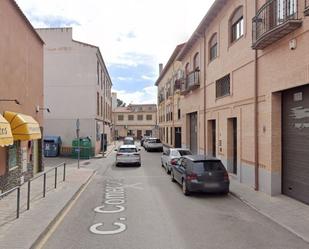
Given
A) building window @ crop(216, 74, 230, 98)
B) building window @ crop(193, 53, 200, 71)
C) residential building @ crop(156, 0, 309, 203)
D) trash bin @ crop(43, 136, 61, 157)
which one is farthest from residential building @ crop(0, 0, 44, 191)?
trash bin @ crop(43, 136, 61, 157)

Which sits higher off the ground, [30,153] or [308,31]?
[308,31]

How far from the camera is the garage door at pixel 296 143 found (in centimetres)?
1068

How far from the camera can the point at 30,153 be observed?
53.3 ft

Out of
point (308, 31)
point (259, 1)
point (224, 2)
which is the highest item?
point (224, 2)

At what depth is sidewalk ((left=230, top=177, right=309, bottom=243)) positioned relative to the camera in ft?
27.3

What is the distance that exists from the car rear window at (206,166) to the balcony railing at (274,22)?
4431 millimetres

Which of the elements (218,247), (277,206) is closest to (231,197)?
(277,206)

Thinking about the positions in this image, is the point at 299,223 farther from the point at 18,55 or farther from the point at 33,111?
the point at 33,111

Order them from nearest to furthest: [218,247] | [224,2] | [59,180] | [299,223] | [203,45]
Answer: [218,247] < [299,223] < [59,180] < [224,2] < [203,45]

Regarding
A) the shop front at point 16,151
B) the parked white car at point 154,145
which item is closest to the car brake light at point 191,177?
the shop front at point 16,151

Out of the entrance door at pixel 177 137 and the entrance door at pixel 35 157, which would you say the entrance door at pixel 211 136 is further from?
the entrance door at pixel 177 137

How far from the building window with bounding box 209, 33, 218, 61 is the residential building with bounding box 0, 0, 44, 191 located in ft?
31.8

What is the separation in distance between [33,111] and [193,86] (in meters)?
11.7

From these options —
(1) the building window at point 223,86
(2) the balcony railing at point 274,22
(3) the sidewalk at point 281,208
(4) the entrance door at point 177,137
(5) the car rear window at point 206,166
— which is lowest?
(3) the sidewalk at point 281,208
